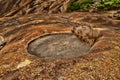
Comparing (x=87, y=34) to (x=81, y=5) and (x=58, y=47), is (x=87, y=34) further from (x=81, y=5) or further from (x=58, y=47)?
(x=81, y=5)

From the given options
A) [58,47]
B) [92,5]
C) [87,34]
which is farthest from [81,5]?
[58,47]

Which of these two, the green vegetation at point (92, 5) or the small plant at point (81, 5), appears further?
the small plant at point (81, 5)

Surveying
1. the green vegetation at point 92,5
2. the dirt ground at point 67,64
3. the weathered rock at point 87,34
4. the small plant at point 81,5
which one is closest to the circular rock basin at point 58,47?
the weathered rock at point 87,34

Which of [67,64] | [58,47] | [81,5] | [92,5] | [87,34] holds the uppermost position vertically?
[81,5]

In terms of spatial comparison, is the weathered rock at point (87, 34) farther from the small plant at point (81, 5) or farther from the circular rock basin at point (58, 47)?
the small plant at point (81, 5)

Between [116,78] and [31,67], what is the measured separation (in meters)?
3.53

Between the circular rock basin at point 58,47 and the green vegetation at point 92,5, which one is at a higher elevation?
the green vegetation at point 92,5

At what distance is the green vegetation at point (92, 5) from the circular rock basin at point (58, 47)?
32.5 feet

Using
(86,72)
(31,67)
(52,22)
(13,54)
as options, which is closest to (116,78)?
(86,72)

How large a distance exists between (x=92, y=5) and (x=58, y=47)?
12.3 metres

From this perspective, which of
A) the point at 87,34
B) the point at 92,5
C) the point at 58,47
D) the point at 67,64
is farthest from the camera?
the point at 92,5

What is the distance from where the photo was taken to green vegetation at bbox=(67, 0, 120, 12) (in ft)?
70.3

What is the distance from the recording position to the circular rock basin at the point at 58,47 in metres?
10.4

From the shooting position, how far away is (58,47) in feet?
36.8
